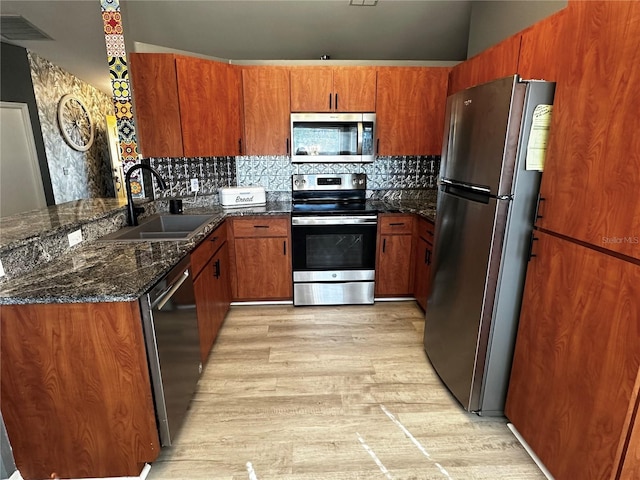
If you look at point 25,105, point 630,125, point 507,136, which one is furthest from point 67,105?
point 630,125

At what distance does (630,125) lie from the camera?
108 cm

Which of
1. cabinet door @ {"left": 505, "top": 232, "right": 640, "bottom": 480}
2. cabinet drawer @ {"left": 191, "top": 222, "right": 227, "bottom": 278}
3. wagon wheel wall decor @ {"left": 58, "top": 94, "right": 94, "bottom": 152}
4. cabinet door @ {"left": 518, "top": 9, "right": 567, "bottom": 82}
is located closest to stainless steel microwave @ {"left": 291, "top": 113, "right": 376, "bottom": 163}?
cabinet drawer @ {"left": 191, "top": 222, "right": 227, "bottom": 278}

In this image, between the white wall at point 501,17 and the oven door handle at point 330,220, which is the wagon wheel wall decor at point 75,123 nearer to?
the oven door handle at point 330,220

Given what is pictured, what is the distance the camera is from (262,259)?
3045mm

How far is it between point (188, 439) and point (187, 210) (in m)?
1.92

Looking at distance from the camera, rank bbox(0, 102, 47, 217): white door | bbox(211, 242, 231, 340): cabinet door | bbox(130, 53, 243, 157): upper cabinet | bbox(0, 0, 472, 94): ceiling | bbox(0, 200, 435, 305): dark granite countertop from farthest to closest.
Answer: bbox(0, 102, 47, 217): white door, bbox(0, 0, 472, 94): ceiling, bbox(130, 53, 243, 157): upper cabinet, bbox(211, 242, 231, 340): cabinet door, bbox(0, 200, 435, 305): dark granite countertop

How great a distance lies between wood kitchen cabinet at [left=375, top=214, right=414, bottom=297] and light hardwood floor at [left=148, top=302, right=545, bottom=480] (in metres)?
0.58

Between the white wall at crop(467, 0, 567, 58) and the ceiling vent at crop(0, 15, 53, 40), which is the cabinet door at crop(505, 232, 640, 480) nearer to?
the white wall at crop(467, 0, 567, 58)

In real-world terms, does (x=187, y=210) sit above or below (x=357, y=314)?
above

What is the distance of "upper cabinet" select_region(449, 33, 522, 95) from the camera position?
71.1 inches

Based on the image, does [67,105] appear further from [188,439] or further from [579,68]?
[579,68]

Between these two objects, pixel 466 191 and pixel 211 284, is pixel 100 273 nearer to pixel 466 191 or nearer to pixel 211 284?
pixel 211 284

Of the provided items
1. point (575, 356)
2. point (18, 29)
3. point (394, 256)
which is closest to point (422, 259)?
point (394, 256)

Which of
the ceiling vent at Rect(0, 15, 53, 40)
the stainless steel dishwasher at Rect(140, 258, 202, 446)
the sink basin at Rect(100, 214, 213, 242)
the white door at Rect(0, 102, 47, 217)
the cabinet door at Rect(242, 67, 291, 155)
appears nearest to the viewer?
the stainless steel dishwasher at Rect(140, 258, 202, 446)
